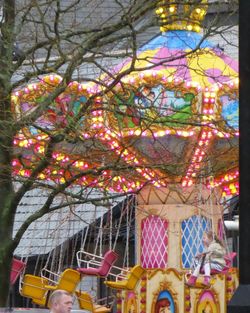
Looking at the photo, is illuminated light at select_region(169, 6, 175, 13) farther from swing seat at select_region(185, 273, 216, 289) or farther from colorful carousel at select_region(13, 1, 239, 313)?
swing seat at select_region(185, 273, 216, 289)

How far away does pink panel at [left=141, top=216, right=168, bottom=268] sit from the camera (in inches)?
727

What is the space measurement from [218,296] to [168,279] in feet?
3.18

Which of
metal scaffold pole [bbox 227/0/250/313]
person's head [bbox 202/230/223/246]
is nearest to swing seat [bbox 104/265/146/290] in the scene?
person's head [bbox 202/230/223/246]

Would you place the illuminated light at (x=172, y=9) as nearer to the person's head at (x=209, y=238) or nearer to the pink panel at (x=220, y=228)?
the person's head at (x=209, y=238)

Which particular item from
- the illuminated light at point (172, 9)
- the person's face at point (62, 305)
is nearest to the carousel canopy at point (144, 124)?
the illuminated light at point (172, 9)

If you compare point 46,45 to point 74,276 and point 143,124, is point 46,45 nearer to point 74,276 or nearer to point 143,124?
point 143,124

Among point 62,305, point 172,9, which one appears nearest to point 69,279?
point 172,9

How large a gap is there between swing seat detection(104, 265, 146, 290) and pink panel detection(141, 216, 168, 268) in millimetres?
855

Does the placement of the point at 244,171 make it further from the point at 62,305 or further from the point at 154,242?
the point at 154,242

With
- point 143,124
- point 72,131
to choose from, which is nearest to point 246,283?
point 72,131

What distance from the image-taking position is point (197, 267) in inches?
685

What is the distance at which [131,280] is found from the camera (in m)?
17.6

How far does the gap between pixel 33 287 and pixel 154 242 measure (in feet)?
6.99

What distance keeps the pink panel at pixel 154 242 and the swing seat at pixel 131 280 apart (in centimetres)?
86
